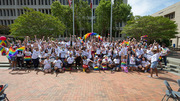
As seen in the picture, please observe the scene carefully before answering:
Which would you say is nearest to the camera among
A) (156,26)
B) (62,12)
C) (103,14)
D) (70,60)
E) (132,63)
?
(132,63)

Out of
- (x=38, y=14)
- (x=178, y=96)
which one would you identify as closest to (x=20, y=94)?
(x=178, y=96)

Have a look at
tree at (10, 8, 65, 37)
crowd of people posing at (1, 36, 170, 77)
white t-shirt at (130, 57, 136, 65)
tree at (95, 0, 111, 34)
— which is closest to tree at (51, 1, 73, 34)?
tree at (95, 0, 111, 34)

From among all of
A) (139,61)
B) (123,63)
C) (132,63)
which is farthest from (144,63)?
(123,63)

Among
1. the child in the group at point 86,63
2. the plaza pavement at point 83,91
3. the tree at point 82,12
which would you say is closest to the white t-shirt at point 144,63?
the plaza pavement at point 83,91

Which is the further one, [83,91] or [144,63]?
[144,63]

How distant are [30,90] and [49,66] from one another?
2881 mm

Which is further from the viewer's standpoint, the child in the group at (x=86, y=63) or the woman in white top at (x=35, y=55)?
the woman in white top at (x=35, y=55)

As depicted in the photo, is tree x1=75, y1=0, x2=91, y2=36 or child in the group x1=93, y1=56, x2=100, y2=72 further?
tree x1=75, y1=0, x2=91, y2=36

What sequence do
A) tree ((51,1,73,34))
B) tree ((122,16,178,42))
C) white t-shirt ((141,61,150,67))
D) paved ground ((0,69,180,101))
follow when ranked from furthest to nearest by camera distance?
tree ((51,1,73,34)) → tree ((122,16,178,42)) → white t-shirt ((141,61,150,67)) → paved ground ((0,69,180,101))

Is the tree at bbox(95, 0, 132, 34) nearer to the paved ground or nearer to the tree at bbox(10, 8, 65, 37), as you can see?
the tree at bbox(10, 8, 65, 37)

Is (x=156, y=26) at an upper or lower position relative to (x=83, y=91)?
upper

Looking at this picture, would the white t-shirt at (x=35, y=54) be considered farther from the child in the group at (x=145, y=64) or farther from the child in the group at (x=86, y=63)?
the child in the group at (x=145, y=64)

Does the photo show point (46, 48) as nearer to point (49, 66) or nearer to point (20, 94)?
point (49, 66)

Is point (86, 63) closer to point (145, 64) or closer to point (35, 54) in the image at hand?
point (35, 54)
